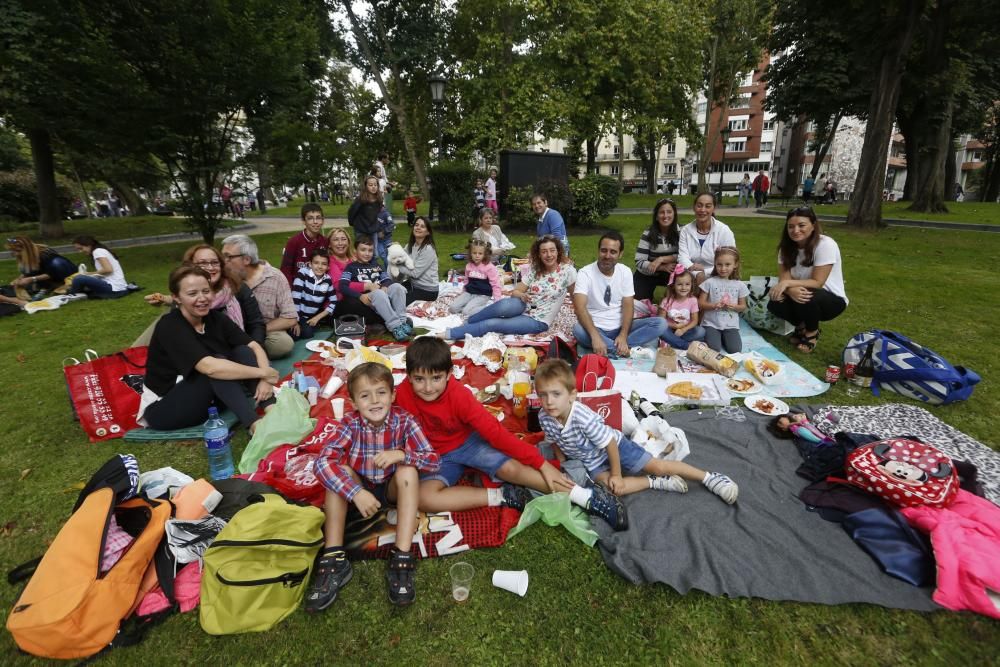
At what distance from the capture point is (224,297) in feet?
14.7

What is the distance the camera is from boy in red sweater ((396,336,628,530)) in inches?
116

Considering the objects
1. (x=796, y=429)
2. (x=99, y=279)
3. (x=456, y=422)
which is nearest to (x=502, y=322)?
(x=456, y=422)

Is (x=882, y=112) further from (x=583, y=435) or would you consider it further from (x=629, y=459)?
(x=583, y=435)

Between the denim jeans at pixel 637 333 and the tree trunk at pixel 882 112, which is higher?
the tree trunk at pixel 882 112

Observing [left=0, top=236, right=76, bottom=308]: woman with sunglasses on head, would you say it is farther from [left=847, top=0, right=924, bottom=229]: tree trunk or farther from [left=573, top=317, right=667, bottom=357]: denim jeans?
[left=847, top=0, right=924, bottom=229]: tree trunk

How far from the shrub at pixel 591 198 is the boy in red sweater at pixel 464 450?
42.2 ft

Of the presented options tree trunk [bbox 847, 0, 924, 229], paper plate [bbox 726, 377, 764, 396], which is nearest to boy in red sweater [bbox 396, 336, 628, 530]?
paper plate [bbox 726, 377, 764, 396]

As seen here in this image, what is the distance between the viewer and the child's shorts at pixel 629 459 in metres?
3.25

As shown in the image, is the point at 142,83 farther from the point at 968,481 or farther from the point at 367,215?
the point at 968,481

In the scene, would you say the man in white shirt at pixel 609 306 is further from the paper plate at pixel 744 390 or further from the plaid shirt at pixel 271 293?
the plaid shirt at pixel 271 293

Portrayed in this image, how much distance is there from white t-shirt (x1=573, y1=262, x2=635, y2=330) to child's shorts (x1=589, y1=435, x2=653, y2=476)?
2497 millimetres

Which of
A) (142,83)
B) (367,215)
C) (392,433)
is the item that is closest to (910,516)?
(392,433)

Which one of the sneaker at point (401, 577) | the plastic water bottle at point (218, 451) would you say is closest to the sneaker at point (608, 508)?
the sneaker at point (401, 577)

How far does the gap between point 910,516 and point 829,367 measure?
2.52 meters
